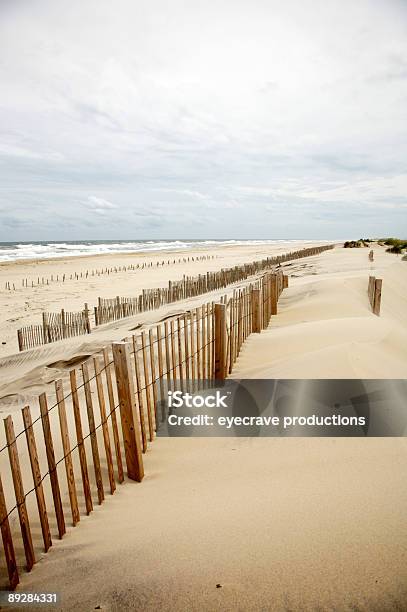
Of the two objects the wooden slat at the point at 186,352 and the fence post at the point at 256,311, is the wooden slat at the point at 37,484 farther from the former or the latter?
the fence post at the point at 256,311

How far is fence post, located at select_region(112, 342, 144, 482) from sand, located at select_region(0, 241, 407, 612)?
14 cm

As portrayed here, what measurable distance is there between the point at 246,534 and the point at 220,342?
3.02 m

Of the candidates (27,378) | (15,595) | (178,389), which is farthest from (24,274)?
(15,595)

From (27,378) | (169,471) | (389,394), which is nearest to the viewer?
(169,471)

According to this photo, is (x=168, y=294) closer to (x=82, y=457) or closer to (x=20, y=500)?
(x=82, y=457)

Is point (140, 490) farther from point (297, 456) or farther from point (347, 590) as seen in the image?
point (347, 590)

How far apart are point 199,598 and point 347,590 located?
71cm

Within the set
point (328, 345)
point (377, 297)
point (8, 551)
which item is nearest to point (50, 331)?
point (328, 345)

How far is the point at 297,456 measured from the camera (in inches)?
124

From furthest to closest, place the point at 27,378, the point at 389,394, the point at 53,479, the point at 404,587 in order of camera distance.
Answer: the point at 27,378
the point at 389,394
the point at 53,479
the point at 404,587

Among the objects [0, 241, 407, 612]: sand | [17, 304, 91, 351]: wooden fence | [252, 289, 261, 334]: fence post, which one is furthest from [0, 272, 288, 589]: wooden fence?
[17, 304, 91, 351]: wooden fence

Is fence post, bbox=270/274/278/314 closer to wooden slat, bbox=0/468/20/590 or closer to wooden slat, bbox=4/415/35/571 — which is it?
wooden slat, bbox=4/415/35/571

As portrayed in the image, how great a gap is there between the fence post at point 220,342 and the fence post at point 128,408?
2.19 meters

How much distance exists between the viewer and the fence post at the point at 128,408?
298cm
